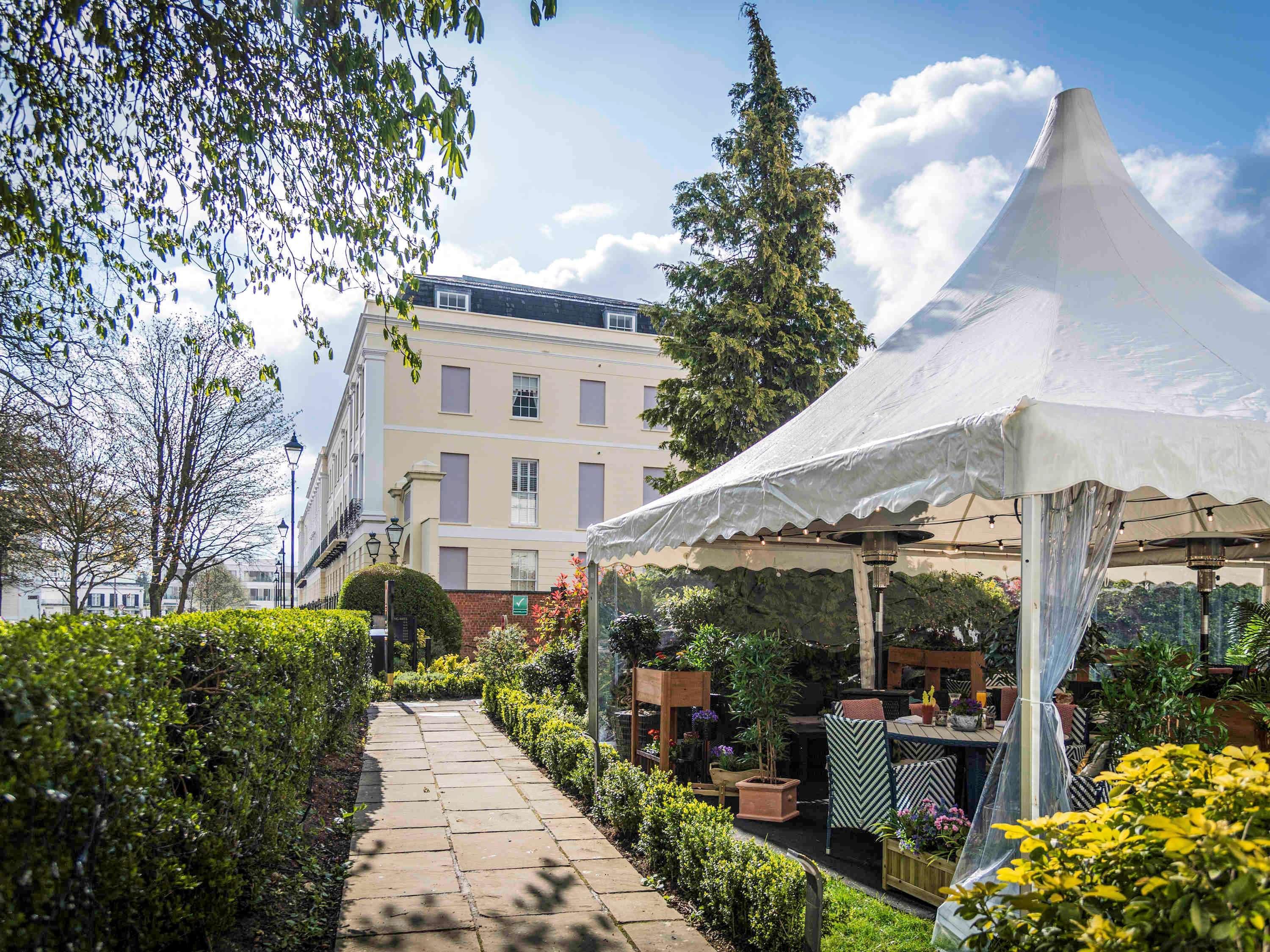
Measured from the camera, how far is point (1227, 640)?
12.0 meters

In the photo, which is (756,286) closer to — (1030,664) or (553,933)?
(1030,664)

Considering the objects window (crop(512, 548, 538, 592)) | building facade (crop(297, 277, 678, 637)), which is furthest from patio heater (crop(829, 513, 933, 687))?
window (crop(512, 548, 538, 592))

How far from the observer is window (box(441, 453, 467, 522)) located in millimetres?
27672

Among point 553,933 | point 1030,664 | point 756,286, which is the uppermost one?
point 756,286

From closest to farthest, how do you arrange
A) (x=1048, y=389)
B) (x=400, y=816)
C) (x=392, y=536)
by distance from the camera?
(x=1048, y=389)
(x=400, y=816)
(x=392, y=536)

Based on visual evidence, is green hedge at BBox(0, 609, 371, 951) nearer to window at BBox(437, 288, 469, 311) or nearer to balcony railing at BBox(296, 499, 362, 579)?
balcony railing at BBox(296, 499, 362, 579)

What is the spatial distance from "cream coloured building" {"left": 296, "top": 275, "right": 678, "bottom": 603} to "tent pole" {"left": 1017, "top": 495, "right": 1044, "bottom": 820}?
22.5 m

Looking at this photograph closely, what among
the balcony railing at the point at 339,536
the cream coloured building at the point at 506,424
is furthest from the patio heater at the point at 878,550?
the balcony railing at the point at 339,536

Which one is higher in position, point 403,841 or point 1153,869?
point 1153,869

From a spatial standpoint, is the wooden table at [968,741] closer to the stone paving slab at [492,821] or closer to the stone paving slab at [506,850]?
the stone paving slab at [506,850]

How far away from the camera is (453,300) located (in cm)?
2948

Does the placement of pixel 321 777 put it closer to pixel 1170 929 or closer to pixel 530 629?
pixel 1170 929

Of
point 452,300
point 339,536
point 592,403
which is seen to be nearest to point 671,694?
point 592,403

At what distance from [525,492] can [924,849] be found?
24.4 m
